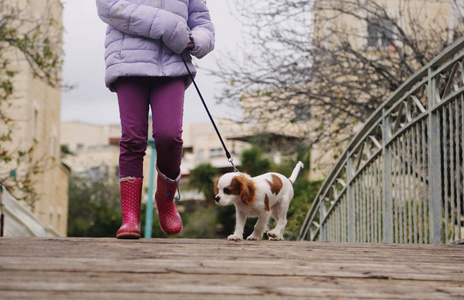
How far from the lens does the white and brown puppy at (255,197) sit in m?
5.78

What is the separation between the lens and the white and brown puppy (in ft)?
19.0

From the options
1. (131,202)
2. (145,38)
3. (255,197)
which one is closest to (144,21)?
(145,38)

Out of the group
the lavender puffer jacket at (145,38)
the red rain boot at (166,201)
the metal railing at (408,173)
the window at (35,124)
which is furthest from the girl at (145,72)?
the window at (35,124)

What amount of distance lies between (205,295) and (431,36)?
869 centimetres

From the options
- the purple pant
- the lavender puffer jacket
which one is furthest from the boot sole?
the lavender puffer jacket

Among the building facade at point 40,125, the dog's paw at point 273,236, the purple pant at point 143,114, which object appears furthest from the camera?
the building facade at point 40,125

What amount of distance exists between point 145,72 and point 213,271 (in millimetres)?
1932

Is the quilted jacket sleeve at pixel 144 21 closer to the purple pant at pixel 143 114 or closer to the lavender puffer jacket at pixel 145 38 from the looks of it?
the lavender puffer jacket at pixel 145 38

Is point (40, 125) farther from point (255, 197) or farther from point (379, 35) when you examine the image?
point (255, 197)

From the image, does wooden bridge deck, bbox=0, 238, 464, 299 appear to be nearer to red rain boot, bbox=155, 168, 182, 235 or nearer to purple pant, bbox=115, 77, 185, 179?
purple pant, bbox=115, 77, 185, 179

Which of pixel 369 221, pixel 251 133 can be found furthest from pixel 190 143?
pixel 369 221

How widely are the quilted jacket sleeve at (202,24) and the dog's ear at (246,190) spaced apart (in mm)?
940

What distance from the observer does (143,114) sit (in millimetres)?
5605

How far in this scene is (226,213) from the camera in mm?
24047
